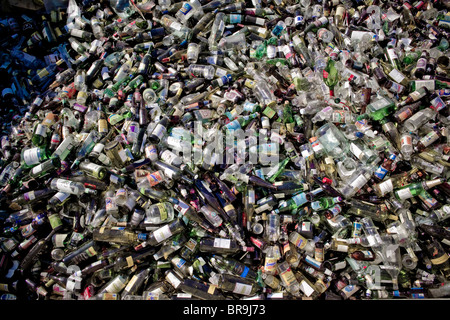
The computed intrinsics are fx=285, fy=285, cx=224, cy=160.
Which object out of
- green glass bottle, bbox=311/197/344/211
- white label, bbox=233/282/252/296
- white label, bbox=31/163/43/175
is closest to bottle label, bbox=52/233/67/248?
white label, bbox=31/163/43/175

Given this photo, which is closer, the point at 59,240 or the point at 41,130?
the point at 59,240

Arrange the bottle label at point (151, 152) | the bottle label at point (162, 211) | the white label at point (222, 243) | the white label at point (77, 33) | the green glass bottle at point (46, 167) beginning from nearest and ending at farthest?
1. the white label at point (222, 243)
2. the bottle label at point (162, 211)
3. the bottle label at point (151, 152)
4. the green glass bottle at point (46, 167)
5. the white label at point (77, 33)

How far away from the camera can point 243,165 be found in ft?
10.7

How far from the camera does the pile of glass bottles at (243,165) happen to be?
289cm

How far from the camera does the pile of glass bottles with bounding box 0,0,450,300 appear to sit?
2893 millimetres

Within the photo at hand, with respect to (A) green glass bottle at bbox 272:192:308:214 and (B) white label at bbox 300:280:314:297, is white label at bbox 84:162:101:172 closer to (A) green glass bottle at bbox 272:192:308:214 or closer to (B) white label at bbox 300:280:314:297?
(A) green glass bottle at bbox 272:192:308:214

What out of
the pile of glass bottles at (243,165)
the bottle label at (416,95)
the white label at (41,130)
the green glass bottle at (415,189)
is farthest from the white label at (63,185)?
the bottle label at (416,95)

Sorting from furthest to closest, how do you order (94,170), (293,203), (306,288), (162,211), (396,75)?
(396,75)
(94,170)
(293,203)
(162,211)
(306,288)

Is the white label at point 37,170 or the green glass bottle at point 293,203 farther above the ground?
the white label at point 37,170

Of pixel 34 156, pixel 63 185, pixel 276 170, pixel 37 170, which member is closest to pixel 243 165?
pixel 276 170

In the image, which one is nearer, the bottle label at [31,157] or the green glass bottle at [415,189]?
the green glass bottle at [415,189]

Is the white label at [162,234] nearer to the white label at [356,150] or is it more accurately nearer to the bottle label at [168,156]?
the bottle label at [168,156]

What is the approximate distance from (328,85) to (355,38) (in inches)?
41.9

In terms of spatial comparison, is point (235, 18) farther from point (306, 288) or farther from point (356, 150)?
point (306, 288)
